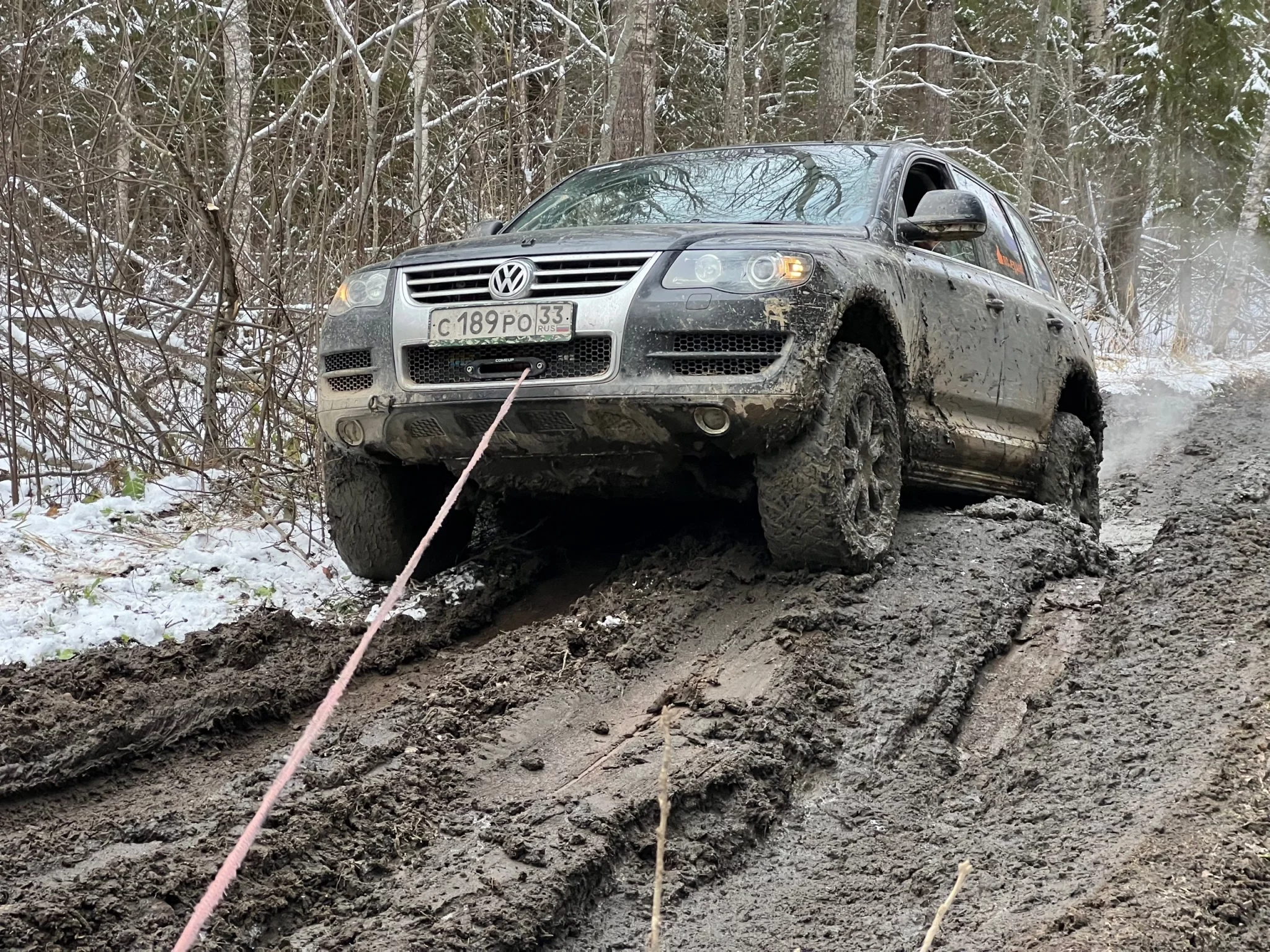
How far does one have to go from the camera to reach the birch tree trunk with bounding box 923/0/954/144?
21047 millimetres

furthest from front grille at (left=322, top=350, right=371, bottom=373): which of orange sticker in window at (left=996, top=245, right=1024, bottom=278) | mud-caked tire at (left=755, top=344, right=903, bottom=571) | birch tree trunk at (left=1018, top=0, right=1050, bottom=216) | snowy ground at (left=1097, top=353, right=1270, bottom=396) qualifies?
birch tree trunk at (left=1018, top=0, right=1050, bottom=216)

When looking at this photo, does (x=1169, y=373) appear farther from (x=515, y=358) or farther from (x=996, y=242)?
(x=515, y=358)

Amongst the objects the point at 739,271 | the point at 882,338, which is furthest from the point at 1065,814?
→ the point at 882,338

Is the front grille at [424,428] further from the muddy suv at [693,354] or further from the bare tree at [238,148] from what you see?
the bare tree at [238,148]

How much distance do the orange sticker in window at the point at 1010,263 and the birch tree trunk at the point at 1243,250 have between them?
56.0ft

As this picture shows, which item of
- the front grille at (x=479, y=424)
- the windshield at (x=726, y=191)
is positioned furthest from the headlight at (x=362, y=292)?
→ the windshield at (x=726, y=191)

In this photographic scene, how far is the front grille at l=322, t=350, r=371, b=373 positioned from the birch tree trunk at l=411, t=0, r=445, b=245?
3087 mm

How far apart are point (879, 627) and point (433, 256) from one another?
2110 millimetres

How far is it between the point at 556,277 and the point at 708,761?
194cm

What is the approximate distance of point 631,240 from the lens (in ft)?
15.7

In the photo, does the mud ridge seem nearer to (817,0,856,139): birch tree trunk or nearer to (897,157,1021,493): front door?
(897,157,1021,493): front door

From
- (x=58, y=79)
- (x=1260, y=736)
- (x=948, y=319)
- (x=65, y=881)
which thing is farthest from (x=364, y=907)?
(x=58, y=79)

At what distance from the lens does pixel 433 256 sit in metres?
4.94

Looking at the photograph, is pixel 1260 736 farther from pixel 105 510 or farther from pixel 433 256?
pixel 105 510
